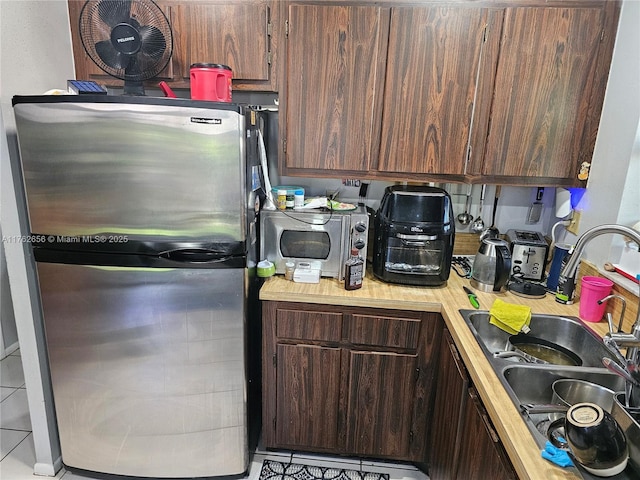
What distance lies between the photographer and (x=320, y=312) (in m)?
1.80

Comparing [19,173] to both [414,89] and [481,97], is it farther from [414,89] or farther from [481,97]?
[481,97]

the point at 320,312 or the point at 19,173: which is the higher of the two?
the point at 19,173

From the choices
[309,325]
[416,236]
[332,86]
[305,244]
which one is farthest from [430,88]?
[309,325]

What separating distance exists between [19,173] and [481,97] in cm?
193

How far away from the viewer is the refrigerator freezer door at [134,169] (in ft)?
4.83

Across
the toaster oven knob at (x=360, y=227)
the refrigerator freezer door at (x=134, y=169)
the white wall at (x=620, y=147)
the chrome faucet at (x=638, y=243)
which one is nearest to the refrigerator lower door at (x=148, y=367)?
the refrigerator freezer door at (x=134, y=169)

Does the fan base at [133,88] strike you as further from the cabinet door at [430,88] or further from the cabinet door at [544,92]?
the cabinet door at [544,92]

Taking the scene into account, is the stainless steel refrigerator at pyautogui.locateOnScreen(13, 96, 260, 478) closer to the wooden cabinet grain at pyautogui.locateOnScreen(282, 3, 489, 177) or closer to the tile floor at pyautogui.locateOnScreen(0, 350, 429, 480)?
the tile floor at pyautogui.locateOnScreen(0, 350, 429, 480)

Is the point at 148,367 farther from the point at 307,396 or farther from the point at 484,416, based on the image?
the point at 484,416

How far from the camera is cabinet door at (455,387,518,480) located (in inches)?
41.7

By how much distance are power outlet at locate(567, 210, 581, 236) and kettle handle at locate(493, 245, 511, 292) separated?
16.9 inches

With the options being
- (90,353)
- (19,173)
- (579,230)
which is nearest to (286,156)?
(19,173)

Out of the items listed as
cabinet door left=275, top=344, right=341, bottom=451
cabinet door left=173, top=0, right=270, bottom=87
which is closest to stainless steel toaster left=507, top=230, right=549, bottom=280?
cabinet door left=275, top=344, right=341, bottom=451

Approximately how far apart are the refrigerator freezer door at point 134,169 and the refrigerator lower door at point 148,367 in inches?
6.8
